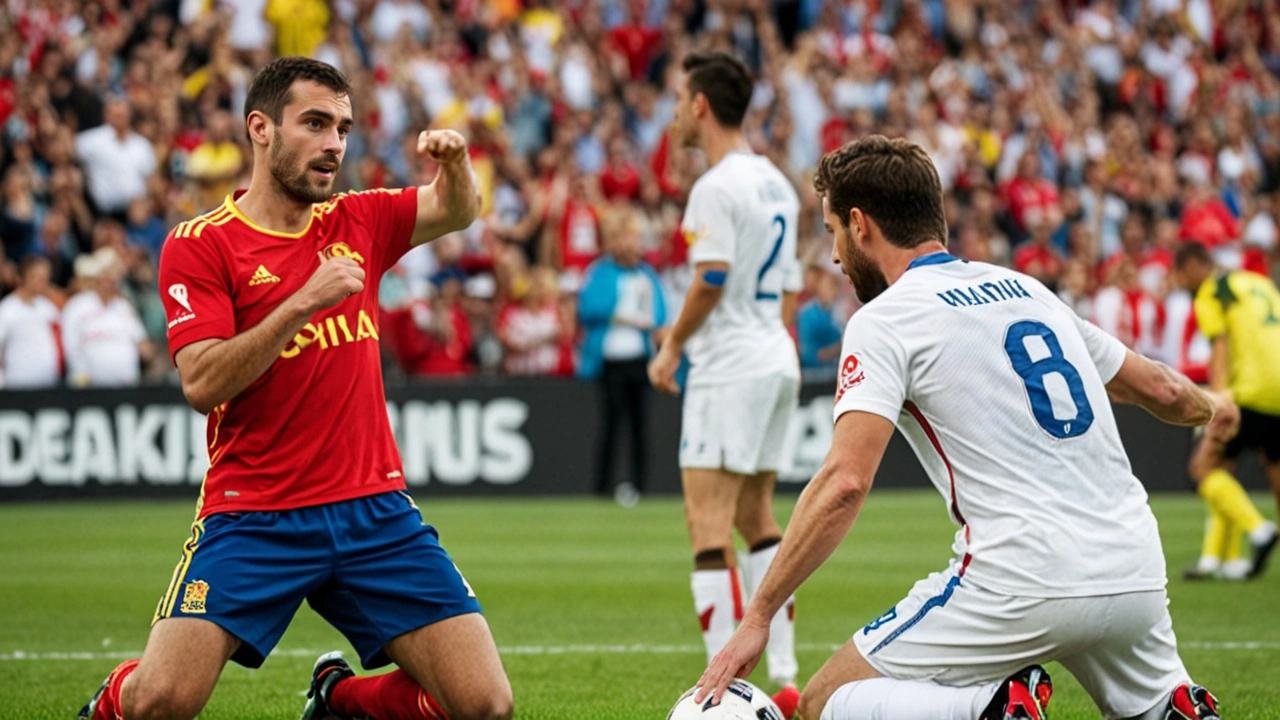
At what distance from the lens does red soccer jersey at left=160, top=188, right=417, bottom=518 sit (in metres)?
5.60

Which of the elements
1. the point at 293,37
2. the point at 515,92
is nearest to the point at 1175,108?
the point at 515,92

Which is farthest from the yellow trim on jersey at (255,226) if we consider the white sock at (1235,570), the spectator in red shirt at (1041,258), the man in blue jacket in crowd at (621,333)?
the spectator in red shirt at (1041,258)

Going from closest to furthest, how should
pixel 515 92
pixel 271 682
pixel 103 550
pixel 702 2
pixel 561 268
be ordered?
pixel 271 682 < pixel 103 550 < pixel 561 268 < pixel 515 92 < pixel 702 2

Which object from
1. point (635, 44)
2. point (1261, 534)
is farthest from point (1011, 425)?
point (635, 44)

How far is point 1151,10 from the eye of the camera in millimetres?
25625

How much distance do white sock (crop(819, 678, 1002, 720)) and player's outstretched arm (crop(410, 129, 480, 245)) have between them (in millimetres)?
2159

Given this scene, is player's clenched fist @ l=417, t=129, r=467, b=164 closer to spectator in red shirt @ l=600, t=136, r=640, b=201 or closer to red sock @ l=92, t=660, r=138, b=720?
red sock @ l=92, t=660, r=138, b=720

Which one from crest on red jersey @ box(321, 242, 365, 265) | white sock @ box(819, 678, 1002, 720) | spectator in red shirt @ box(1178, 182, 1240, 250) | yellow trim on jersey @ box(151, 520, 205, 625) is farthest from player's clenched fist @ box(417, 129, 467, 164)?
spectator in red shirt @ box(1178, 182, 1240, 250)

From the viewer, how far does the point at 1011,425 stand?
4723mm

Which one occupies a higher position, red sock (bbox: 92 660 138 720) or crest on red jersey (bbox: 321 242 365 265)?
crest on red jersey (bbox: 321 242 365 265)

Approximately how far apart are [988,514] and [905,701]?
1.86 feet

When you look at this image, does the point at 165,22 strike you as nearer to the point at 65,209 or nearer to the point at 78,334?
the point at 65,209

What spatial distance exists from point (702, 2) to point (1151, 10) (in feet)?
22.6

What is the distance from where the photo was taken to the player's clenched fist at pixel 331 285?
5242 mm
